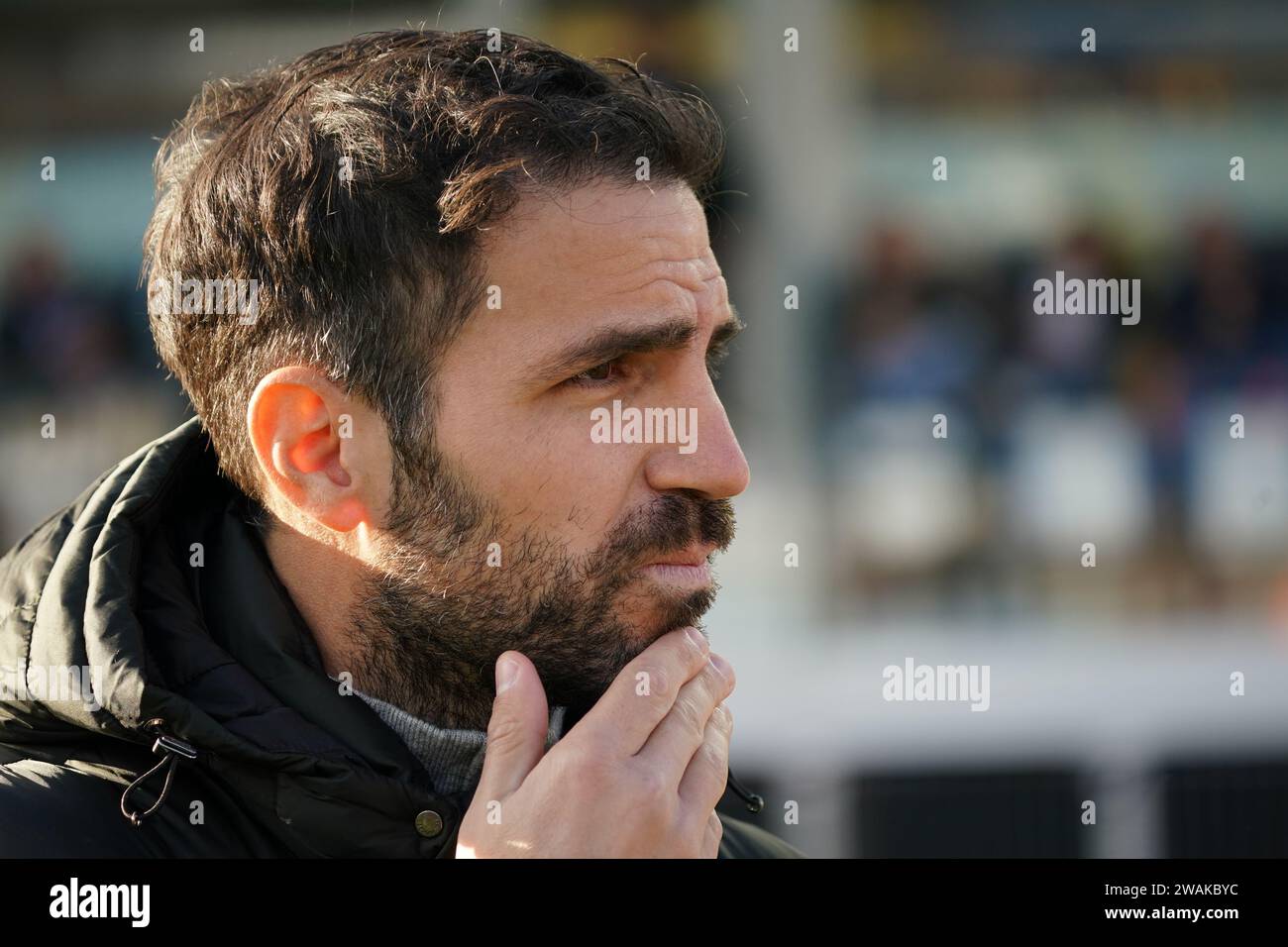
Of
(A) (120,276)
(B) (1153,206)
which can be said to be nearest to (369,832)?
(A) (120,276)

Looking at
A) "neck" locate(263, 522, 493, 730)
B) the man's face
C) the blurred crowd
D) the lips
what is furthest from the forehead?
the blurred crowd

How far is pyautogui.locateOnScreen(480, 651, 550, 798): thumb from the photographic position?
203cm

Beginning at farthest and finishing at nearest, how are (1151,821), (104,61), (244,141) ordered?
(104,61)
(1151,821)
(244,141)

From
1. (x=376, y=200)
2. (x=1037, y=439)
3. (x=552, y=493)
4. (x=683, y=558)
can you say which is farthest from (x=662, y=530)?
(x=1037, y=439)

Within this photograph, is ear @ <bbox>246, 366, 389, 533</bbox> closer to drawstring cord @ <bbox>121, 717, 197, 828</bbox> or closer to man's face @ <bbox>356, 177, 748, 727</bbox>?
man's face @ <bbox>356, 177, 748, 727</bbox>

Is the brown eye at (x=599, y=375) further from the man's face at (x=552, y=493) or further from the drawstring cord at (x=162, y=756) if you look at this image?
the drawstring cord at (x=162, y=756)

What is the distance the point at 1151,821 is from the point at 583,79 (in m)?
4.33

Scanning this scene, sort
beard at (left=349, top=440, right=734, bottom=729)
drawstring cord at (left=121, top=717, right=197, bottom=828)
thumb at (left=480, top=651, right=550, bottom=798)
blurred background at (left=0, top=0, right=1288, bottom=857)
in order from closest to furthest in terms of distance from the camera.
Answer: drawstring cord at (left=121, top=717, right=197, bottom=828) → thumb at (left=480, top=651, right=550, bottom=798) → beard at (left=349, top=440, right=734, bottom=729) → blurred background at (left=0, top=0, right=1288, bottom=857)

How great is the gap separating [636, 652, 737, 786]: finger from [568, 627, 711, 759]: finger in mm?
13

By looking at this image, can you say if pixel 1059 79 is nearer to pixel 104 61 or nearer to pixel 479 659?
pixel 104 61

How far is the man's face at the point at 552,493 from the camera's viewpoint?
2291 millimetres

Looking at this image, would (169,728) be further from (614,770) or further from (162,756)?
(614,770)

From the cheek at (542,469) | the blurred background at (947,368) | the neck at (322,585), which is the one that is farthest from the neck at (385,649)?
the blurred background at (947,368)
